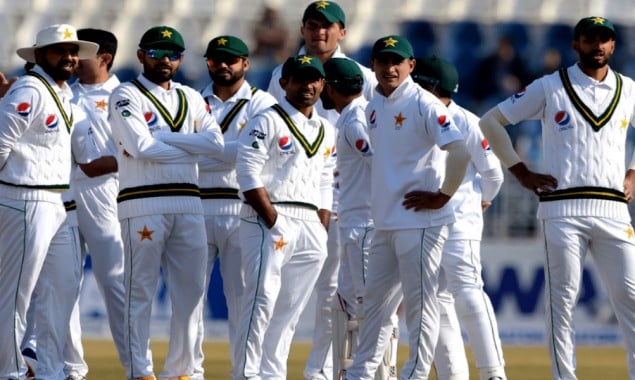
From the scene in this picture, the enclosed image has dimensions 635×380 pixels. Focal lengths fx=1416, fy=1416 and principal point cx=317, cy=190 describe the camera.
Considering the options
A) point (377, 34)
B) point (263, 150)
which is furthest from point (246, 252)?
point (377, 34)

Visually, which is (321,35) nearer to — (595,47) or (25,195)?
(595,47)

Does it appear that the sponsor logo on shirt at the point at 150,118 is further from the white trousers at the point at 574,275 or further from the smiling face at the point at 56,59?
the white trousers at the point at 574,275

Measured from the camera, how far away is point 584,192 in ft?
26.0

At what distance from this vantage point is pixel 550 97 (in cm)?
805

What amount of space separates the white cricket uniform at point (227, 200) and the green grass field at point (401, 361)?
169 centimetres

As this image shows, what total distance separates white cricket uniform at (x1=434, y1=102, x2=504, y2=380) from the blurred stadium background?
6.10m

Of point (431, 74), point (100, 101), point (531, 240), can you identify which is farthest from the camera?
point (531, 240)

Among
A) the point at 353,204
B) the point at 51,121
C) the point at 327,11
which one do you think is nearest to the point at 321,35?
the point at 327,11

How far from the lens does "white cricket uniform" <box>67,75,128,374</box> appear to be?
894 centimetres

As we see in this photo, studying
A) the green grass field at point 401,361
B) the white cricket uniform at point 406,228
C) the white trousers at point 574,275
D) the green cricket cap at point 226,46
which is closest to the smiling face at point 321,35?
the green cricket cap at point 226,46

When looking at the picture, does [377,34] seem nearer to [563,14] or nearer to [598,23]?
[563,14]

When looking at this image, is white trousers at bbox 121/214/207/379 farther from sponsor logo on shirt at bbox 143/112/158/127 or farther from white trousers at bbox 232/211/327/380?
sponsor logo on shirt at bbox 143/112/158/127

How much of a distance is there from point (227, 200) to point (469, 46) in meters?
8.65

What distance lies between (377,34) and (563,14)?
98.0 inches
